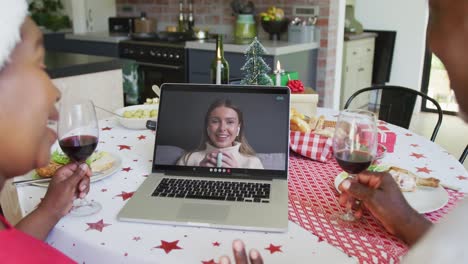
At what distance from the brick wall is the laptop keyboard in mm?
2682

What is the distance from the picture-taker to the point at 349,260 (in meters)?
0.87

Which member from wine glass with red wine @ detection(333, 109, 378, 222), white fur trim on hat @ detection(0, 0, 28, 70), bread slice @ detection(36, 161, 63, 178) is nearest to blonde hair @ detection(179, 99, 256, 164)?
wine glass with red wine @ detection(333, 109, 378, 222)

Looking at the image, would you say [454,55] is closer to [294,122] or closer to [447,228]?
[447,228]

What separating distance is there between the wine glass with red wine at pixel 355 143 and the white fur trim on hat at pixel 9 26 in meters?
0.74

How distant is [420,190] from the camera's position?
3.84ft

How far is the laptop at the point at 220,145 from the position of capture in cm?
114

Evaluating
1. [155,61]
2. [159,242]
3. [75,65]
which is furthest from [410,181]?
[155,61]

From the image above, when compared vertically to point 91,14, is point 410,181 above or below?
below

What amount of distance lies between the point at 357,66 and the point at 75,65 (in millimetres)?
3363

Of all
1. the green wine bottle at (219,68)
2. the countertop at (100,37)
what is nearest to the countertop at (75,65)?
the green wine bottle at (219,68)

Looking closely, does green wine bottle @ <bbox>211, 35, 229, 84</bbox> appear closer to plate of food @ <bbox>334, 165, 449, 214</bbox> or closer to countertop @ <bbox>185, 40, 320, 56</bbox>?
plate of food @ <bbox>334, 165, 449, 214</bbox>

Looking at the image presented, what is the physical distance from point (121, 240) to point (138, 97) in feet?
9.77

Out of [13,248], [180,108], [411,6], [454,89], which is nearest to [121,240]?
[13,248]

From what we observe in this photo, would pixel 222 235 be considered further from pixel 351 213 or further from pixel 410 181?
pixel 410 181
